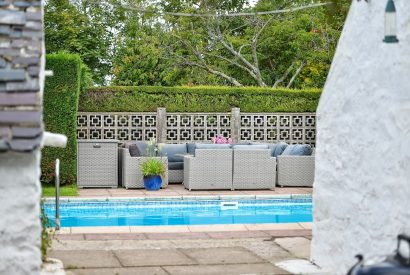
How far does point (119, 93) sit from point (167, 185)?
2997mm

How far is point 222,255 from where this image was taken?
26.3 ft

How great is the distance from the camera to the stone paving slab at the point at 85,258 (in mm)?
7340

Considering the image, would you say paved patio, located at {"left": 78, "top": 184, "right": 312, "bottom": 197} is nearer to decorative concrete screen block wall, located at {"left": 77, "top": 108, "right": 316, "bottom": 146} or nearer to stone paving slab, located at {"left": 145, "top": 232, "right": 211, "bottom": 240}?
decorative concrete screen block wall, located at {"left": 77, "top": 108, "right": 316, "bottom": 146}

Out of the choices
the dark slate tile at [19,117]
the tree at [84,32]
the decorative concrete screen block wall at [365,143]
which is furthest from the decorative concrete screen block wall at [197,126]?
the dark slate tile at [19,117]

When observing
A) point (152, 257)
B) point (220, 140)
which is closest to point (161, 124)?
point (220, 140)

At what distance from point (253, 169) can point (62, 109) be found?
4.25 meters

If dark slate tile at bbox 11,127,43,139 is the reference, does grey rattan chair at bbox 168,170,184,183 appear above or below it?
below

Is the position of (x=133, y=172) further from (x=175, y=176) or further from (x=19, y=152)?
(x=19, y=152)

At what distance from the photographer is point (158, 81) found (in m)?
24.1

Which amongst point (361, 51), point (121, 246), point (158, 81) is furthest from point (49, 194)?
point (158, 81)

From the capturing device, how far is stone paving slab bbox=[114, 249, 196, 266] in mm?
7516

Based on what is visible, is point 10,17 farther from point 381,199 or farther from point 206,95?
point 206,95

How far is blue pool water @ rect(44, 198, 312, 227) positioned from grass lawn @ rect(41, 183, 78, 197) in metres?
0.70

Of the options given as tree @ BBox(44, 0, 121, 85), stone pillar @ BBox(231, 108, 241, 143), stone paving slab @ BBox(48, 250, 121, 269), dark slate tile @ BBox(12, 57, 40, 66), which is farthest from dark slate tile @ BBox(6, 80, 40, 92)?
tree @ BBox(44, 0, 121, 85)
